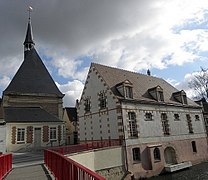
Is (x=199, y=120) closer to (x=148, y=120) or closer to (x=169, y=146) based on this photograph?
(x=169, y=146)

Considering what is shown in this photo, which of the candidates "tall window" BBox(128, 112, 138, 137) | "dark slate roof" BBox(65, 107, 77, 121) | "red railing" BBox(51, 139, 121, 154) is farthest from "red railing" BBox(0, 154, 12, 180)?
"dark slate roof" BBox(65, 107, 77, 121)

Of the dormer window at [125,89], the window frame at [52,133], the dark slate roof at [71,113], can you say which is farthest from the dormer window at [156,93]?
the dark slate roof at [71,113]

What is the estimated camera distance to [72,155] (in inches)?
463

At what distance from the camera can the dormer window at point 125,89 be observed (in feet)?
56.6

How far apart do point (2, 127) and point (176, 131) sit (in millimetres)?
19141

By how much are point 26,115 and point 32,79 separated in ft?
25.8

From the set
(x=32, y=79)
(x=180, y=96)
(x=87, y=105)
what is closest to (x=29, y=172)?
(x=87, y=105)

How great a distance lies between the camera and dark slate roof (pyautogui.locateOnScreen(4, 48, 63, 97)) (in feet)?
95.2

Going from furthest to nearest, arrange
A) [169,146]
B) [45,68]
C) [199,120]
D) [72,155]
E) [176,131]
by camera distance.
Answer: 1. [45,68]
2. [199,120]
3. [176,131]
4. [169,146]
5. [72,155]

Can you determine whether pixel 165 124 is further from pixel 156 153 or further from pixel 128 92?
pixel 128 92

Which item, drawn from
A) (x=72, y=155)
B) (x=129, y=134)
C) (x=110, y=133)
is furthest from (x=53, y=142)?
(x=72, y=155)

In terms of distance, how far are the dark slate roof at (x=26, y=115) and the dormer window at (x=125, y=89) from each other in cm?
1262

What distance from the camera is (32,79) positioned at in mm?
31297

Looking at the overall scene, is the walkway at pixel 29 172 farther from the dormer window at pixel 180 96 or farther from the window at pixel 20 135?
the dormer window at pixel 180 96
